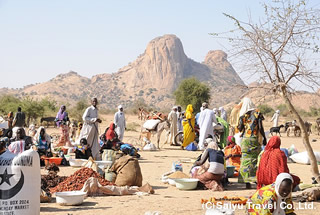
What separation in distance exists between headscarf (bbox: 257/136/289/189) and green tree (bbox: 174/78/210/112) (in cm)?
3624

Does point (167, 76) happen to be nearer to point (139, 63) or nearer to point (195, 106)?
point (139, 63)

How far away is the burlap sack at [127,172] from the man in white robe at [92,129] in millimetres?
3569

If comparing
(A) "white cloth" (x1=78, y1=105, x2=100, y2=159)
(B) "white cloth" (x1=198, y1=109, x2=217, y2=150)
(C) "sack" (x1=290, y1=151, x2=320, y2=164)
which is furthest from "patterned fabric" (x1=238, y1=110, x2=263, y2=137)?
(B) "white cloth" (x1=198, y1=109, x2=217, y2=150)

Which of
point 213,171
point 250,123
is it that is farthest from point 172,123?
point 213,171

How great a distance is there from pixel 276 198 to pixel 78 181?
4.12 meters

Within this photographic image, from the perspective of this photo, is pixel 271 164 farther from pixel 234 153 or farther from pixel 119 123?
pixel 119 123

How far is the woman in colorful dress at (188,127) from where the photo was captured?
1708cm

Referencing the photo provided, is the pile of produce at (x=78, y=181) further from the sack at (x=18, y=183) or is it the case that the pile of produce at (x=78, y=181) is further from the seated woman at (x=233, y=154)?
the seated woman at (x=233, y=154)

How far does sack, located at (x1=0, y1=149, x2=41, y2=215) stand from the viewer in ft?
16.6

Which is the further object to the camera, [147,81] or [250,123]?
[147,81]

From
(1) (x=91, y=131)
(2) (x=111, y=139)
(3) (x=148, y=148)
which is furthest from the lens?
(3) (x=148, y=148)

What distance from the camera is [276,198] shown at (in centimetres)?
496

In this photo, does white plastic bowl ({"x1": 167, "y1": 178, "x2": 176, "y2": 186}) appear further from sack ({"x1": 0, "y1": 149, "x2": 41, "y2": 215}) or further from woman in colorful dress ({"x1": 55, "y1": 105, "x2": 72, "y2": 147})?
woman in colorful dress ({"x1": 55, "y1": 105, "x2": 72, "y2": 147})

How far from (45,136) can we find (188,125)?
21.7 feet
